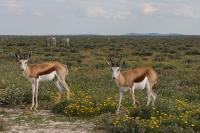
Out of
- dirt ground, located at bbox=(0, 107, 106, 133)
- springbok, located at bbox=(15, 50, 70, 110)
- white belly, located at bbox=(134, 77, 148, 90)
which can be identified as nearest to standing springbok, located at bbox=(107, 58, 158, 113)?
white belly, located at bbox=(134, 77, 148, 90)

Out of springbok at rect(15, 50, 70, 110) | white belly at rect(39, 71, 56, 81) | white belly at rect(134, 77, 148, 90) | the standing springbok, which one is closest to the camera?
the standing springbok

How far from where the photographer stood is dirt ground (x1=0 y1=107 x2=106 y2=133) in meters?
11.4

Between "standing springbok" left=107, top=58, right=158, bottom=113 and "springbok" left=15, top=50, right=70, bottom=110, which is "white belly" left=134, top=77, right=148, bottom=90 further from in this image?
"springbok" left=15, top=50, right=70, bottom=110

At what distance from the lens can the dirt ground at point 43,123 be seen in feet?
37.4

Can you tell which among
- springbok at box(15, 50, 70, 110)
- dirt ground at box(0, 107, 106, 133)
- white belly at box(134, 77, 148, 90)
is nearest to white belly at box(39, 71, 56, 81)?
springbok at box(15, 50, 70, 110)

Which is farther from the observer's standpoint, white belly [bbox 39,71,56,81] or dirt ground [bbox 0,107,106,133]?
white belly [bbox 39,71,56,81]

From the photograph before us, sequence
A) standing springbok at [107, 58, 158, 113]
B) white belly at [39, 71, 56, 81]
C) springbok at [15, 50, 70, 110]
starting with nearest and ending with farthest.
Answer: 1. standing springbok at [107, 58, 158, 113]
2. springbok at [15, 50, 70, 110]
3. white belly at [39, 71, 56, 81]

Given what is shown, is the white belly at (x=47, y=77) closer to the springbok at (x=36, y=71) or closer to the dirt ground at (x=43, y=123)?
the springbok at (x=36, y=71)

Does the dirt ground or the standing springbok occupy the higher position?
the standing springbok

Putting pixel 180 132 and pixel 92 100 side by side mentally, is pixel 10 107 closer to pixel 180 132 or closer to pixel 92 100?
pixel 92 100

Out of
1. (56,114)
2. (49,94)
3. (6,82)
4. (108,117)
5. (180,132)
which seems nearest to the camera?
(180,132)

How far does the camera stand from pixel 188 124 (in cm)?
1120

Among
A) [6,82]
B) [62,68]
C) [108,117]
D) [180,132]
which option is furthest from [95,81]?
[180,132]

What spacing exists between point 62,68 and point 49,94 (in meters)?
1.44
